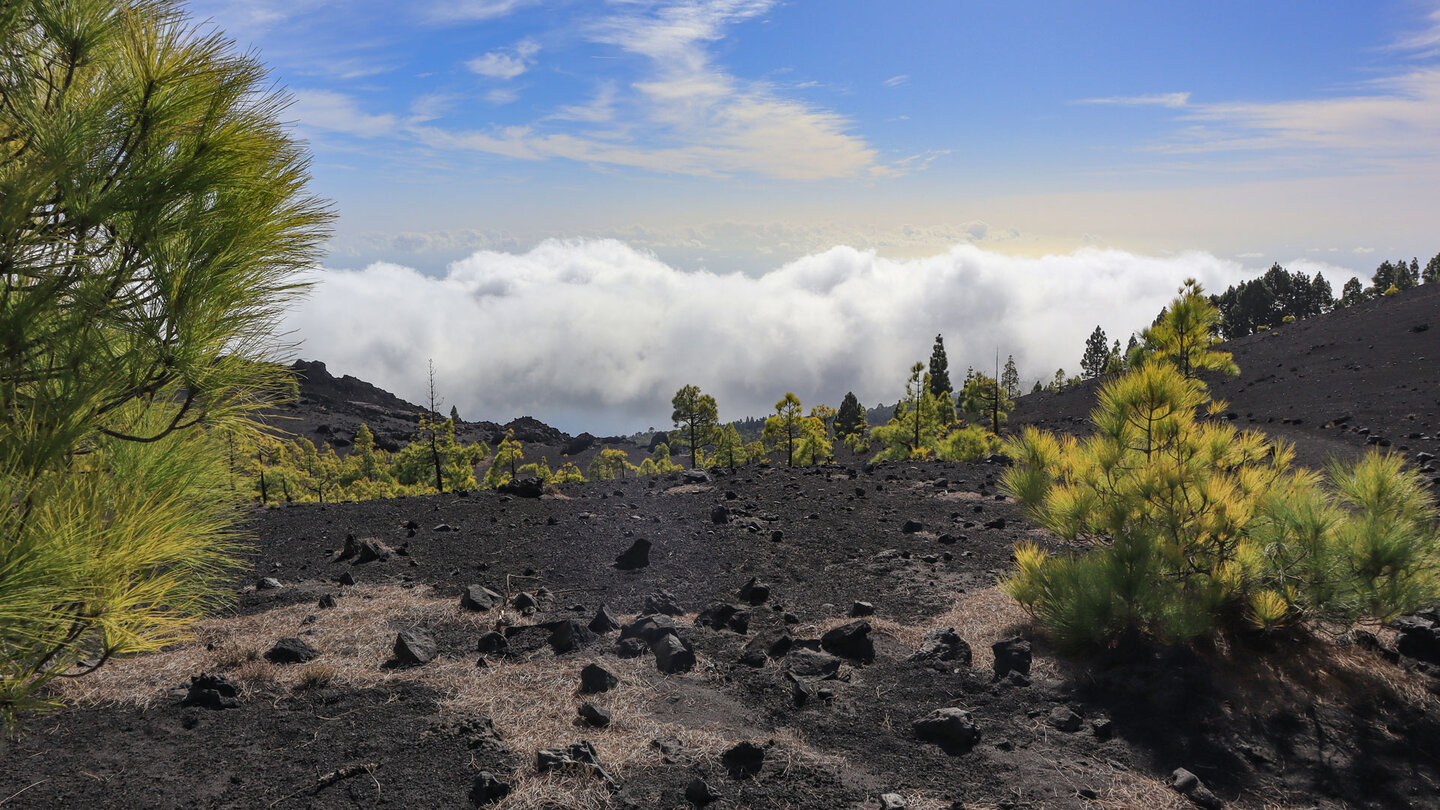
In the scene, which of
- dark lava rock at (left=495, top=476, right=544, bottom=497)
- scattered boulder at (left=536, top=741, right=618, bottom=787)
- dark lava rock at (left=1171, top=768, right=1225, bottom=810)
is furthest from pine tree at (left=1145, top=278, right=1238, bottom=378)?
dark lava rock at (left=495, top=476, right=544, bottom=497)

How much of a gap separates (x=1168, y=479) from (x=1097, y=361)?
3339 inches

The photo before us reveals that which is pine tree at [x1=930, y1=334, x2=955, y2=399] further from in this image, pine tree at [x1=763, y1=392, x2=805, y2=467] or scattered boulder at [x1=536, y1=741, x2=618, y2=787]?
scattered boulder at [x1=536, y1=741, x2=618, y2=787]

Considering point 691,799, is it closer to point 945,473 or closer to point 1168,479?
point 1168,479

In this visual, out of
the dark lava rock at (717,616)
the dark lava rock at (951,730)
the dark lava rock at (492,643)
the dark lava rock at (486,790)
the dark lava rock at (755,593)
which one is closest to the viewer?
the dark lava rock at (486,790)

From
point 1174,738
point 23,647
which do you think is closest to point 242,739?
point 23,647

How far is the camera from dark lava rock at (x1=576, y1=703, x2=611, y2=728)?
5.13 metres

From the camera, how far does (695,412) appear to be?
42.9 metres

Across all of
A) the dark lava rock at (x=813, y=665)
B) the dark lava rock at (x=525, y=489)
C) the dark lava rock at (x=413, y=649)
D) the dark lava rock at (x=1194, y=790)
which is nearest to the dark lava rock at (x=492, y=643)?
the dark lava rock at (x=413, y=649)

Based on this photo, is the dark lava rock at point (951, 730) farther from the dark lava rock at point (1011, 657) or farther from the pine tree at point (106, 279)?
the pine tree at point (106, 279)

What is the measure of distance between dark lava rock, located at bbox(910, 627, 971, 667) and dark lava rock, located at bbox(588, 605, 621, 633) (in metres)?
2.98

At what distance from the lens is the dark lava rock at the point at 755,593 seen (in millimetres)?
8414

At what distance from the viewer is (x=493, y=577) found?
9227 mm

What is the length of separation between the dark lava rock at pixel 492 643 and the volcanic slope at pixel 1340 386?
17.2m

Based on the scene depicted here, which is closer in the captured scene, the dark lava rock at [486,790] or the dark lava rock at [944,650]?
the dark lava rock at [486,790]
